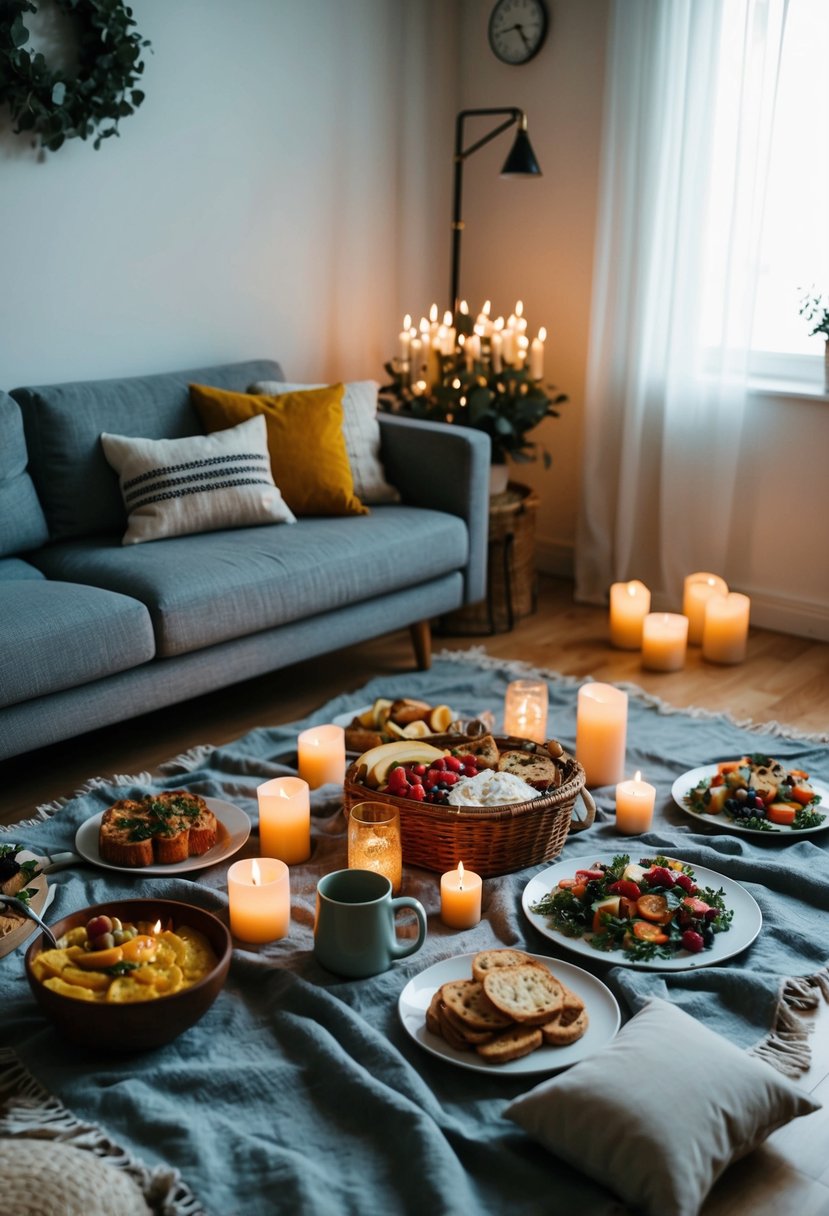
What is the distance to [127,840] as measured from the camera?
2246mm

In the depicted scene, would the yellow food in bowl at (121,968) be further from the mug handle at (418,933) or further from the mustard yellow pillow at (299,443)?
the mustard yellow pillow at (299,443)

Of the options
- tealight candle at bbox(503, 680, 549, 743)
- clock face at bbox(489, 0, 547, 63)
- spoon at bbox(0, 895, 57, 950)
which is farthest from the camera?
clock face at bbox(489, 0, 547, 63)

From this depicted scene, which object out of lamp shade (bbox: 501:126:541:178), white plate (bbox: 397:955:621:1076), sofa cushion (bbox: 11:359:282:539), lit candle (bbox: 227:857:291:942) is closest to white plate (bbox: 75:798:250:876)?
lit candle (bbox: 227:857:291:942)

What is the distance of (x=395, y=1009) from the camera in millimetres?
1910

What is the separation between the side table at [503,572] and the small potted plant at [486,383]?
0.39ft

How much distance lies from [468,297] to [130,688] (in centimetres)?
243

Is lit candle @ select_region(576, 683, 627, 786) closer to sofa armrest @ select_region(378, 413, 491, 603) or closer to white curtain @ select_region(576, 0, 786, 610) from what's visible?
sofa armrest @ select_region(378, 413, 491, 603)

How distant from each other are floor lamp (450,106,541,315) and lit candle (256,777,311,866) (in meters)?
2.27

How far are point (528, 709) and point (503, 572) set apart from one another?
1136mm

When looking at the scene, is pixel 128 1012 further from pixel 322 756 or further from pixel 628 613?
pixel 628 613

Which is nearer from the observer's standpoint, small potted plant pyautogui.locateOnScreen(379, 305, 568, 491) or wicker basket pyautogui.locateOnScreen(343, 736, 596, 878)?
wicker basket pyautogui.locateOnScreen(343, 736, 596, 878)

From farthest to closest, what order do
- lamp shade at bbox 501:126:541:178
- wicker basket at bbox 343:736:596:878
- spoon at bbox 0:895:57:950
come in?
lamp shade at bbox 501:126:541:178, wicker basket at bbox 343:736:596:878, spoon at bbox 0:895:57:950

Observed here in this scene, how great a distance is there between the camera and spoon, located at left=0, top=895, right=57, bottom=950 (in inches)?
70.6

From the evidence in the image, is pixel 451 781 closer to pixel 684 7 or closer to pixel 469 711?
pixel 469 711
